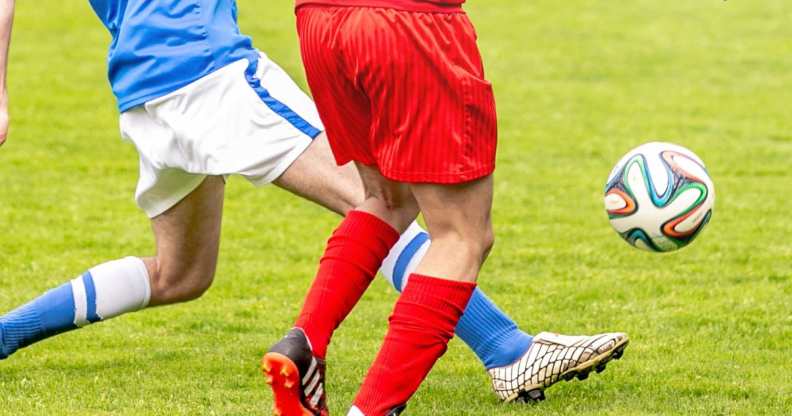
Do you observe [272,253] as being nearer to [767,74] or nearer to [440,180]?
[440,180]

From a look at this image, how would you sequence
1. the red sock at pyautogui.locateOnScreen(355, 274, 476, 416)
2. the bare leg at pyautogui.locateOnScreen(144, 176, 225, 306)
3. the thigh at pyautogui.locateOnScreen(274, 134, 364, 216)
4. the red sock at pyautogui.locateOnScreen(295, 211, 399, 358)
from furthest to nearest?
1. the bare leg at pyautogui.locateOnScreen(144, 176, 225, 306)
2. the thigh at pyautogui.locateOnScreen(274, 134, 364, 216)
3. the red sock at pyautogui.locateOnScreen(295, 211, 399, 358)
4. the red sock at pyautogui.locateOnScreen(355, 274, 476, 416)

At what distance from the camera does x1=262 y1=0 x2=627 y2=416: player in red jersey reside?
424 cm

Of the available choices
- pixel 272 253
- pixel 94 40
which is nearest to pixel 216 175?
pixel 272 253

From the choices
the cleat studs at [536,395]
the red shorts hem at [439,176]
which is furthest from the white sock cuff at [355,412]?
the cleat studs at [536,395]

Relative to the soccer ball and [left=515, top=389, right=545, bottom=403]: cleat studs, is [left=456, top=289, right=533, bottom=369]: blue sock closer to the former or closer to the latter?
[left=515, top=389, right=545, bottom=403]: cleat studs

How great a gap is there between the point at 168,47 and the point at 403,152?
1.26 m

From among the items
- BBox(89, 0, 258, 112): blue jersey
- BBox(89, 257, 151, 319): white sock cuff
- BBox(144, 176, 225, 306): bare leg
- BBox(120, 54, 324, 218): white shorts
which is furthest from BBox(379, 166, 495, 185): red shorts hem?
BBox(89, 257, 151, 319): white sock cuff

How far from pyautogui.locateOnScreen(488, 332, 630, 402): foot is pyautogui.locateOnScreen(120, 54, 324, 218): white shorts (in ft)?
3.32

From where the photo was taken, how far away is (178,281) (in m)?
5.66

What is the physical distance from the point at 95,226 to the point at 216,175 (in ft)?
13.9

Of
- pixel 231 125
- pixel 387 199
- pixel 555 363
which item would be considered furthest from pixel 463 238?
pixel 231 125

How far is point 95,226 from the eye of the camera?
929 centimetres

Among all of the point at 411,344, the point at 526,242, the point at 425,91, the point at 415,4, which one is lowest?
the point at 526,242

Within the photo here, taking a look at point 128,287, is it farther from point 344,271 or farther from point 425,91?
point 425,91
